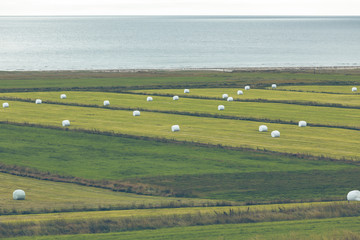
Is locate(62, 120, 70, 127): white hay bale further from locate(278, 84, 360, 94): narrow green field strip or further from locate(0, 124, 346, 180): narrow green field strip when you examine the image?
locate(278, 84, 360, 94): narrow green field strip

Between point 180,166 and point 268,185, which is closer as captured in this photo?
point 268,185

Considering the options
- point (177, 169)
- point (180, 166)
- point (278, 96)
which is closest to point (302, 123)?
point (180, 166)

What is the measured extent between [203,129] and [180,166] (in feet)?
53.7

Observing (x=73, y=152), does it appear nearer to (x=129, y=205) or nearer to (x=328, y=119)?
(x=129, y=205)

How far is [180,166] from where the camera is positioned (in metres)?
45.5

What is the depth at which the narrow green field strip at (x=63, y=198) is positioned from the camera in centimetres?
3400

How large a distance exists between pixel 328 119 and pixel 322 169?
24095 millimetres

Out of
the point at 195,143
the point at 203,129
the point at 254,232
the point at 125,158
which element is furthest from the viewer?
the point at 203,129

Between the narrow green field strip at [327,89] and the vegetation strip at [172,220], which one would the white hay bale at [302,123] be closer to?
the narrow green field strip at [327,89]

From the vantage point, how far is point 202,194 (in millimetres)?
38438

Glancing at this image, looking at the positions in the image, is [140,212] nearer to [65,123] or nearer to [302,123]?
[65,123]

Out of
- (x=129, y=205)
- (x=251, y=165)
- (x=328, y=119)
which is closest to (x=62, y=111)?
(x=328, y=119)

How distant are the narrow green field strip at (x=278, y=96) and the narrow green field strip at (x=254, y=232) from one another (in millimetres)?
50978

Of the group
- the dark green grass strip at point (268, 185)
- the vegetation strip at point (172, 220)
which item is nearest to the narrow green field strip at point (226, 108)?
the dark green grass strip at point (268, 185)
